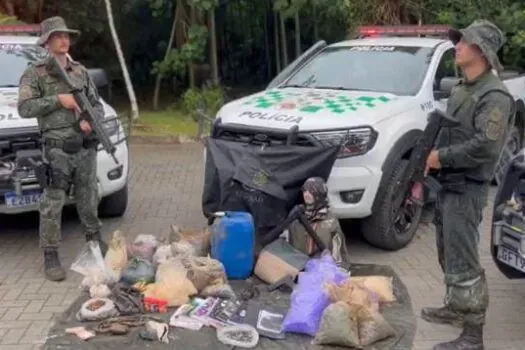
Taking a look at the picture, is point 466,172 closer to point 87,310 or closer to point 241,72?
point 87,310

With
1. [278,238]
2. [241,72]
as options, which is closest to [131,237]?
[278,238]

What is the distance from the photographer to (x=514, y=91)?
8.88 m

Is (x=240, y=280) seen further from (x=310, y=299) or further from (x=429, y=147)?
(x=429, y=147)

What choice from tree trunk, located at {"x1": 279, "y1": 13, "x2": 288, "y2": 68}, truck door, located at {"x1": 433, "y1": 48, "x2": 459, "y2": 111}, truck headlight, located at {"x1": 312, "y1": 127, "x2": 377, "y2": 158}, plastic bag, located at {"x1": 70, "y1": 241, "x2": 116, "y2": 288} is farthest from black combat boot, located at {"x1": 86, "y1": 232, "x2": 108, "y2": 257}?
tree trunk, located at {"x1": 279, "y1": 13, "x2": 288, "y2": 68}

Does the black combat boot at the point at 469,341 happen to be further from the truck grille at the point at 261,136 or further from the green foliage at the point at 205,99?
the green foliage at the point at 205,99

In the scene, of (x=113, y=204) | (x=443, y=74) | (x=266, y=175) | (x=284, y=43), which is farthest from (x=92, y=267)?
(x=284, y=43)

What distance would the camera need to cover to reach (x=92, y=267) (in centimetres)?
579

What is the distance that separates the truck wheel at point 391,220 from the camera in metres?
6.43

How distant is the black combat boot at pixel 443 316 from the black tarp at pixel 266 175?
1.37 metres

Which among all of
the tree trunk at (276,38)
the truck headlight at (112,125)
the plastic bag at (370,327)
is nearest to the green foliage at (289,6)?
the tree trunk at (276,38)

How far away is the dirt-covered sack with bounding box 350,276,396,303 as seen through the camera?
533 centimetres

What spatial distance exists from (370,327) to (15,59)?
5028 mm

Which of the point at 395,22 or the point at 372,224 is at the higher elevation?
the point at 395,22

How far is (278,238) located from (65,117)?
184 cm
